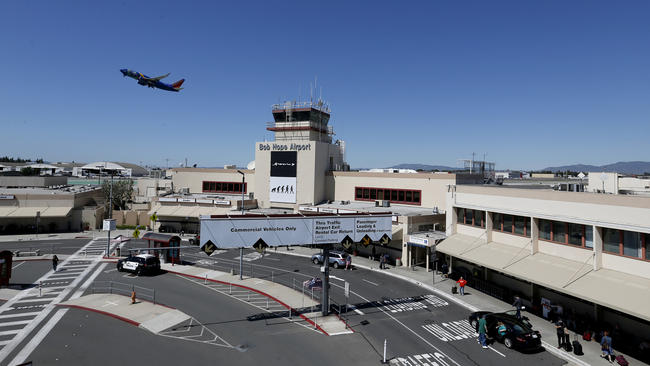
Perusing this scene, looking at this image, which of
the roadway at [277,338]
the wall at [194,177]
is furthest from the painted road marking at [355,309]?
the wall at [194,177]

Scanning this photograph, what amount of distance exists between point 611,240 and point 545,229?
178 inches

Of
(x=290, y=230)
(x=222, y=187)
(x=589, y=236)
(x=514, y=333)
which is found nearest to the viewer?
(x=514, y=333)

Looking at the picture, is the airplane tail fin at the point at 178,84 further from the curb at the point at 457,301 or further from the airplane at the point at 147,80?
the curb at the point at 457,301

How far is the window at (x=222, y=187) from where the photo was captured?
60.8 metres

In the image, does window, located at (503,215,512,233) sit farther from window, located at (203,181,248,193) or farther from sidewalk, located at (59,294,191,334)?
window, located at (203,181,248,193)

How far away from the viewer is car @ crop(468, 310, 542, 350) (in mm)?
19141

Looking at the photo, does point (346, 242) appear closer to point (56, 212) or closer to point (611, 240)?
point (611, 240)

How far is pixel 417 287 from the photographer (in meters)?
31.1

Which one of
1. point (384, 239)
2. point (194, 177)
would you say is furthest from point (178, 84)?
point (384, 239)

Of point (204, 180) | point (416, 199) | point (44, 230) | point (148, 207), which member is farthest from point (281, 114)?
point (44, 230)

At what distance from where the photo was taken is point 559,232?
80.4ft

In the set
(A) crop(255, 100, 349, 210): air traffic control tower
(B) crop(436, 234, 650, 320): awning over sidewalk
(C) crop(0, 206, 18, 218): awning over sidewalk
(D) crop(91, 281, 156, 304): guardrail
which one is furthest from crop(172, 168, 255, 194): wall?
(B) crop(436, 234, 650, 320): awning over sidewalk

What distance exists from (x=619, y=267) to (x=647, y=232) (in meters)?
2.91

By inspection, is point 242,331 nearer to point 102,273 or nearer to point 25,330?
point 25,330
